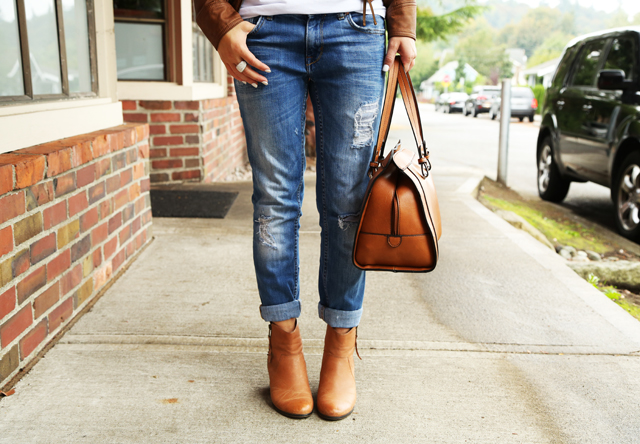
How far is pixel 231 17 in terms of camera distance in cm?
170

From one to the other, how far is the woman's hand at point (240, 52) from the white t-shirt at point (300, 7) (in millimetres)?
61

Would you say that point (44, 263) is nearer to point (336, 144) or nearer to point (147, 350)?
point (147, 350)

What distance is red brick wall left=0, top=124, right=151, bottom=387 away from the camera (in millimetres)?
1991

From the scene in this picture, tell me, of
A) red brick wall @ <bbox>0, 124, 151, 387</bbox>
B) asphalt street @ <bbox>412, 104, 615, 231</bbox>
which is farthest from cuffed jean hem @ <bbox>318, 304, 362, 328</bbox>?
asphalt street @ <bbox>412, 104, 615, 231</bbox>

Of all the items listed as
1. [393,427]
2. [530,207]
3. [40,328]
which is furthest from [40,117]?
[530,207]

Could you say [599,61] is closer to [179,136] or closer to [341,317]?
[179,136]

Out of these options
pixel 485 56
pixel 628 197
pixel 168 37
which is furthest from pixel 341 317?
pixel 485 56

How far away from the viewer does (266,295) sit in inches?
77.0

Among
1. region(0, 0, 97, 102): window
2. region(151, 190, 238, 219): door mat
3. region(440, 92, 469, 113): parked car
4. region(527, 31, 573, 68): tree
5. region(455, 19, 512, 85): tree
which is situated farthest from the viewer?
region(527, 31, 573, 68): tree

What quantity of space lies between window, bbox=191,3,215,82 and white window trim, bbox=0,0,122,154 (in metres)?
2.86

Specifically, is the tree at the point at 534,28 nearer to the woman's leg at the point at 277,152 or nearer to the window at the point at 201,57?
the window at the point at 201,57

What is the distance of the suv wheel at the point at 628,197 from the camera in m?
4.78

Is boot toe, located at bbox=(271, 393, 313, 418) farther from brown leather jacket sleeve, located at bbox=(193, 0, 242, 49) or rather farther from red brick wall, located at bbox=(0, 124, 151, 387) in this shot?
brown leather jacket sleeve, located at bbox=(193, 0, 242, 49)

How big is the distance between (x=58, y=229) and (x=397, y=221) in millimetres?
1425
